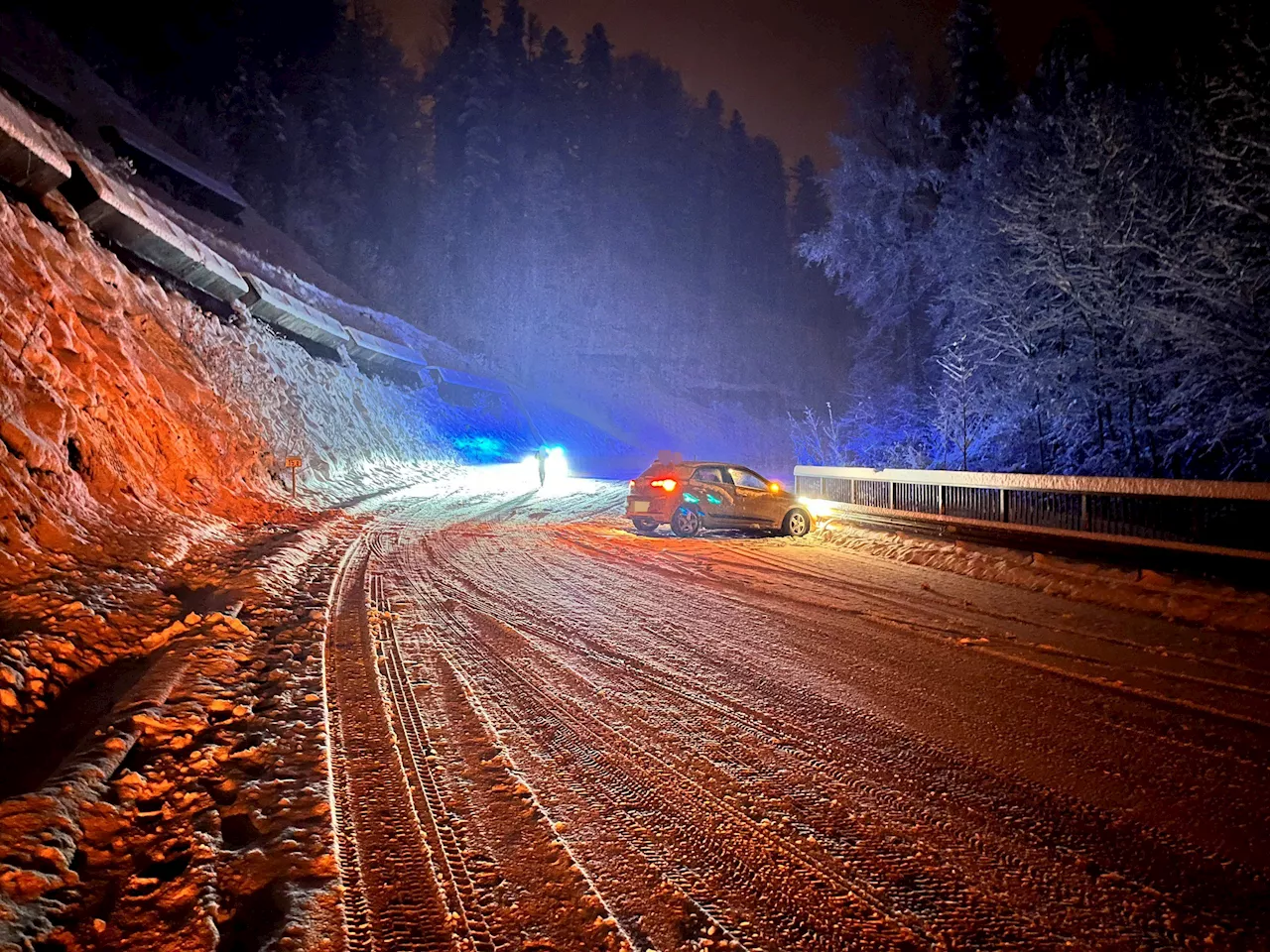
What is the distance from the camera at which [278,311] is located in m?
21.3

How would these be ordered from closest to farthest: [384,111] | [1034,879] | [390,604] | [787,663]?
[1034,879] < [787,663] < [390,604] < [384,111]

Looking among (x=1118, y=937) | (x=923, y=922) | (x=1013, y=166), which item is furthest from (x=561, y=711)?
(x=1013, y=166)

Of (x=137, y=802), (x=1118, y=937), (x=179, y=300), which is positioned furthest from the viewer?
(x=179, y=300)

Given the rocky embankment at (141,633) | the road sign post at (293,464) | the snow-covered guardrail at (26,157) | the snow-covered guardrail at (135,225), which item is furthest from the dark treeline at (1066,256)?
the snow-covered guardrail at (26,157)

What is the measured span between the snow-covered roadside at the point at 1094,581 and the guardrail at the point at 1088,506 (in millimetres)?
752

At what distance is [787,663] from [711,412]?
5543 centimetres

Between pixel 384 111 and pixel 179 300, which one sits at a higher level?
pixel 384 111

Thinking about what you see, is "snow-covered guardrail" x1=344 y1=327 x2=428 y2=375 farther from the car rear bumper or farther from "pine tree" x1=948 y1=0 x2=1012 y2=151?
"pine tree" x1=948 y1=0 x2=1012 y2=151

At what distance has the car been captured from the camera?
45.2 feet

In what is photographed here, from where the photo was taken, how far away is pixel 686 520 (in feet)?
45.5

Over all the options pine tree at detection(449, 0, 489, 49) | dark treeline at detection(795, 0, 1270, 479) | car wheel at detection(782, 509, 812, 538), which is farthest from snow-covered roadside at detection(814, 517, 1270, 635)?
pine tree at detection(449, 0, 489, 49)

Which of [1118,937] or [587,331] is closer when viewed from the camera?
[1118,937]

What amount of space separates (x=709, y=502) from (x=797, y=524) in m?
2.01

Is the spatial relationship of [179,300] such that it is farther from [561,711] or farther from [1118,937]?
[1118,937]
